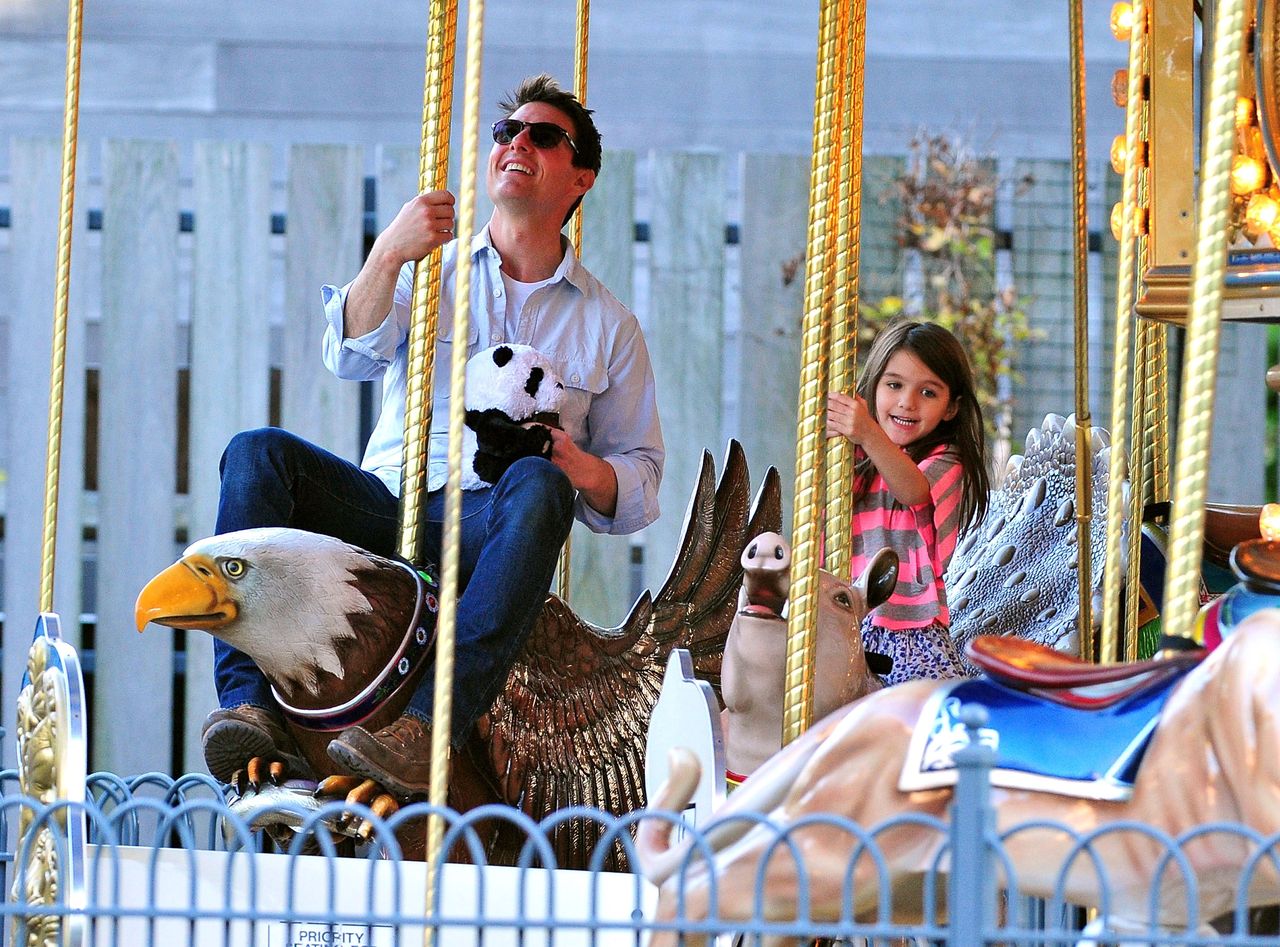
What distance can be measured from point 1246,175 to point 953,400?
2.93ft

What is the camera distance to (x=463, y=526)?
268 centimetres

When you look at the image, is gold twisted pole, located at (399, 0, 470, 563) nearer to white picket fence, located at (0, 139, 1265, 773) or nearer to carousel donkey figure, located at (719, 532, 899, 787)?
carousel donkey figure, located at (719, 532, 899, 787)

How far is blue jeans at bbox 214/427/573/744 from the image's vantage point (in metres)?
2.48

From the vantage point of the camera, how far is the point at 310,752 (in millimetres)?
2488

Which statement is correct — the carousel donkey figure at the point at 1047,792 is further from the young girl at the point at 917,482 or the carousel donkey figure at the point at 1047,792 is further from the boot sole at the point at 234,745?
the young girl at the point at 917,482

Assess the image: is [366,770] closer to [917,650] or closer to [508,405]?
[508,405]

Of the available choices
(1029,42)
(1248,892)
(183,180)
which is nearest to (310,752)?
(1248,892)

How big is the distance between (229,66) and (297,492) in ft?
9.91

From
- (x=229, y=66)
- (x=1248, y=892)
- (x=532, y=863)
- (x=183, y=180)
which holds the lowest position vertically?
(x=532, y=863)

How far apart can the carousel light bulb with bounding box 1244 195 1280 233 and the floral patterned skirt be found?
860mm

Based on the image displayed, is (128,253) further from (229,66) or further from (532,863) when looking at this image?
(532,863)

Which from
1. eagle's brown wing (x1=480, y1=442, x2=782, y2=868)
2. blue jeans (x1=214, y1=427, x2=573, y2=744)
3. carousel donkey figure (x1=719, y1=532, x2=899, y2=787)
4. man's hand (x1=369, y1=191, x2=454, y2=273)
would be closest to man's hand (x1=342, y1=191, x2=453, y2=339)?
man's hand (x1=369, y1=191, x2=454, y2=273)

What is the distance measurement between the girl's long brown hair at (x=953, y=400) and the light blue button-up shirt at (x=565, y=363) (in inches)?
17.5

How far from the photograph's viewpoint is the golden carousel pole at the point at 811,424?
215cm
